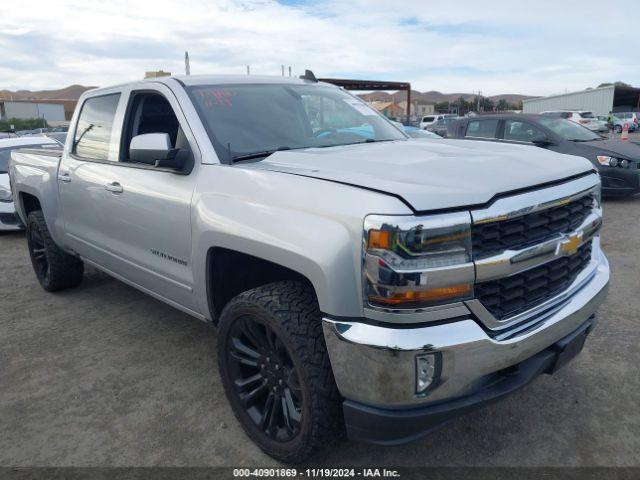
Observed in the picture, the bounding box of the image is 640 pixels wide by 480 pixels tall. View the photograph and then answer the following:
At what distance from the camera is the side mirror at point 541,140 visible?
29.4 feet

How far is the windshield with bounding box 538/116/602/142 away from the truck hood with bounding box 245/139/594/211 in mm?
6962

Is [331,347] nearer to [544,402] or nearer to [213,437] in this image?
[213,437]

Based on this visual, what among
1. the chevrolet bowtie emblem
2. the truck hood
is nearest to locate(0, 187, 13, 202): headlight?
the truck hood

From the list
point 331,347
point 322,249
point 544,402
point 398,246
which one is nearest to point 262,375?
point 331,347

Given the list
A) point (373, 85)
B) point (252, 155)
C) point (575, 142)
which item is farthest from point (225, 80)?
point (373, 85)

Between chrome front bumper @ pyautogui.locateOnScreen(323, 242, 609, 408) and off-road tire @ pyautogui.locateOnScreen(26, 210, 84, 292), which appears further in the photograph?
off-road tire @ pyautogui.locateOnScreen(26, 210, 84, 292)

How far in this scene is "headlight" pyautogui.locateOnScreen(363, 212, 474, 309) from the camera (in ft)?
6.30

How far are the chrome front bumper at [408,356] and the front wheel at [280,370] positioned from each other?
0.53 feet

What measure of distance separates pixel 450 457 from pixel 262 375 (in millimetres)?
1002

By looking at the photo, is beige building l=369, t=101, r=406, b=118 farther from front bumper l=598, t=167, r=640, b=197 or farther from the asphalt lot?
the asphalt lot

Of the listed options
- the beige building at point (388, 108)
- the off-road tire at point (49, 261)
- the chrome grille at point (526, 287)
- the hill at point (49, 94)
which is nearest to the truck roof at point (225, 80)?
the off-road tire at point (49, 261)

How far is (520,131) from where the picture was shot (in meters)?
9.40

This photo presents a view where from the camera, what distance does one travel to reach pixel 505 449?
2.62 m

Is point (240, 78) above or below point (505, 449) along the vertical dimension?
above
